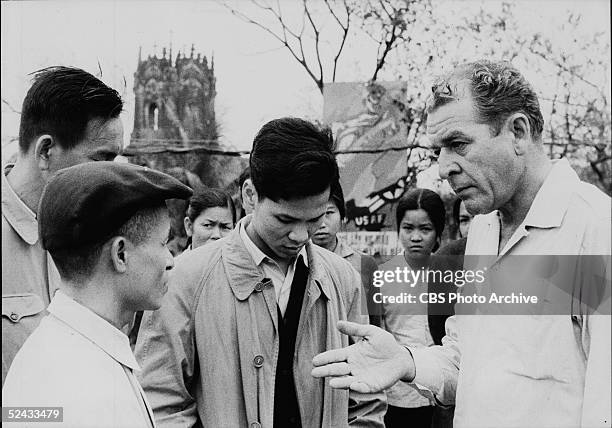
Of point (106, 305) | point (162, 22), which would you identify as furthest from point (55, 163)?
point (162, 22)

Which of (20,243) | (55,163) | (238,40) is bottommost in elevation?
(20,243)

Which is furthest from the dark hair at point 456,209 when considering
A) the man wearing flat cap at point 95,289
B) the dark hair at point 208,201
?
the man wearing flat cap at point 95,289

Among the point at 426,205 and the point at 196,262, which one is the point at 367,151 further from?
the point at 196,262

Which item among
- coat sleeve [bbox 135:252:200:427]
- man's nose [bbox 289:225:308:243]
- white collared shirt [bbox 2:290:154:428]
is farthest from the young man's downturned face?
white collared shirt [bbox 2:290:154:428]

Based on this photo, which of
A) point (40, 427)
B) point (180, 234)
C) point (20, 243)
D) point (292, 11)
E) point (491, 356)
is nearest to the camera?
point (40, 427)

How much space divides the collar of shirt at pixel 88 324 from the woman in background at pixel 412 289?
1.60 metres

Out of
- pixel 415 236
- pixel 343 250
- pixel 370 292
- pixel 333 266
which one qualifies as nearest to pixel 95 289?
pixel 333 266

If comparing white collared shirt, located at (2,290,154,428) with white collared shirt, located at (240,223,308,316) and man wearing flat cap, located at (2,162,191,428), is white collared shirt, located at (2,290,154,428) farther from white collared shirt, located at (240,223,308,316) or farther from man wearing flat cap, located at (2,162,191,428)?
white collared shirt, located at (240,223,308,316)

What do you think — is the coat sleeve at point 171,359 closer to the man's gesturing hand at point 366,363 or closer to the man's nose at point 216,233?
the man's gesturing hand at point 366,363

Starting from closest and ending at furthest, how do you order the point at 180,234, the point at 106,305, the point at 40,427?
the point at 40,427, the point at 106,305, the point at 180,234

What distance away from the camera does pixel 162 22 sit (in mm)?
2578

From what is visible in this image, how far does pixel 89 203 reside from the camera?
3.53ft

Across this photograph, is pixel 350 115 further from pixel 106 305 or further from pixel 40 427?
pixel 40 427

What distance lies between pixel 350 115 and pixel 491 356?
182 centimetres
